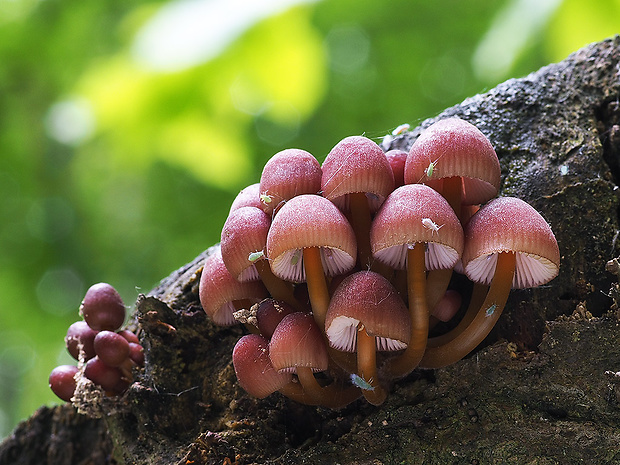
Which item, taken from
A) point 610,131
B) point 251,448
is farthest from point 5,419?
point 610,131

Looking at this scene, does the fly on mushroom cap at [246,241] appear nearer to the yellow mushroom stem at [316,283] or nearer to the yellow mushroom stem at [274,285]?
the yellow mushroom stem at [274,285]

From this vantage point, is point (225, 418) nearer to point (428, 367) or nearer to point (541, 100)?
point (428, 367)

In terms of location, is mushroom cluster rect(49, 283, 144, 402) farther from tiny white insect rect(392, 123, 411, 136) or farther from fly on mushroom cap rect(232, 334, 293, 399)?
tiny white insect rect(392, 123, 411, 136)

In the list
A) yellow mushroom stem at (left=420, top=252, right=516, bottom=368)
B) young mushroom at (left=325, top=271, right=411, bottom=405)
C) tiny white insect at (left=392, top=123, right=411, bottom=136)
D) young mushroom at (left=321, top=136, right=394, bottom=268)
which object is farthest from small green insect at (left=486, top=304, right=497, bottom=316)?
tiny white insect at (left=392, top=123, right=411, bottom=136)

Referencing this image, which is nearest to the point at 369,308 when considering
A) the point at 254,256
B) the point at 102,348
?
the point at 254,256

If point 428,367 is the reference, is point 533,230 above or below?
above

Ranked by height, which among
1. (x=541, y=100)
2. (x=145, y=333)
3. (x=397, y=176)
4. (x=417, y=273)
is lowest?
(x=417, y=273)
